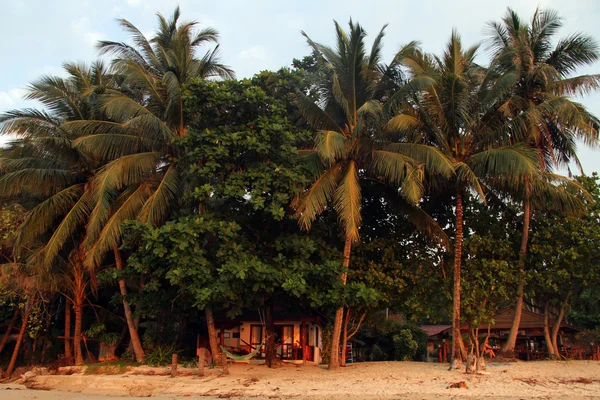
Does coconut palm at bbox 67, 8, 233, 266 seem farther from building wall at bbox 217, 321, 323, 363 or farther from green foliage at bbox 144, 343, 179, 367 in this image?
building wall at bbox 217, 321, 323, 363

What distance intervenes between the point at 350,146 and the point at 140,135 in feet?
21.5

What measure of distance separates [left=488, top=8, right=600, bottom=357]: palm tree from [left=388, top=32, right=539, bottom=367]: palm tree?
1153 millimetres

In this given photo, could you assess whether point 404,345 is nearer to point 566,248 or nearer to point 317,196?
point 566,248

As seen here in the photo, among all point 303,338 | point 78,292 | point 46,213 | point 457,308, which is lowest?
point 303,338

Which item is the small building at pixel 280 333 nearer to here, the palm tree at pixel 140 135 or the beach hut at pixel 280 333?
the beach hut at pixel 280 333

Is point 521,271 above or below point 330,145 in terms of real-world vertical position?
below

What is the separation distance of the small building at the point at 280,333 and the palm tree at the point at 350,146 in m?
3.93

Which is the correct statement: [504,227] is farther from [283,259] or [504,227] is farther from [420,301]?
[283,259]

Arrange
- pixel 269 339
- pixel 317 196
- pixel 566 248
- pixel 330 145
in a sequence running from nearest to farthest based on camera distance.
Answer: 1. pixel 330 145
2. pixel 317 196
3. pixel 269 339
4. pixel 566 248

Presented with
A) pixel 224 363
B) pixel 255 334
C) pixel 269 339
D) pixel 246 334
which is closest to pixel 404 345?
pixel 255 334

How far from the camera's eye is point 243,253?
13.8m

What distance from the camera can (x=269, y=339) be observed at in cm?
1658

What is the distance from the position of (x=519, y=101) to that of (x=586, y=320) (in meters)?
16.0

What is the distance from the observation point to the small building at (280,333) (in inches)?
751
